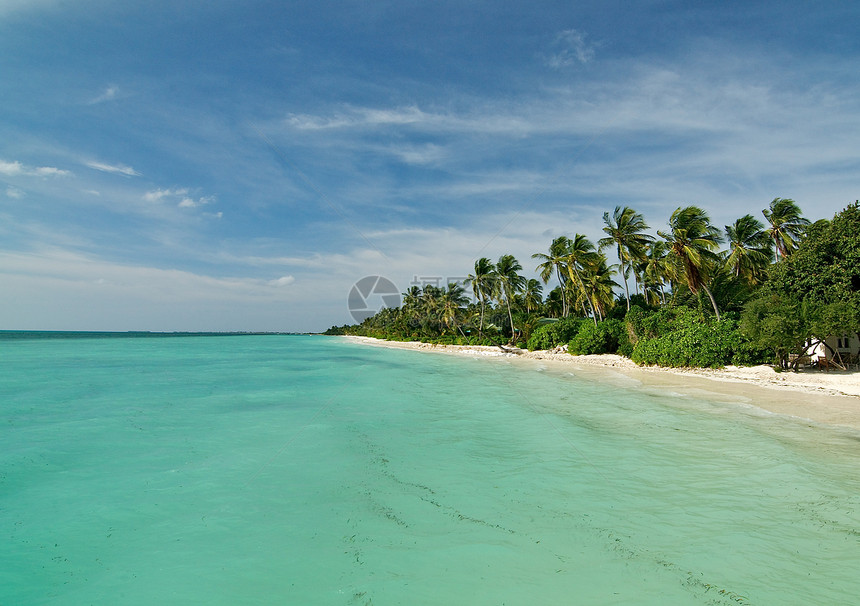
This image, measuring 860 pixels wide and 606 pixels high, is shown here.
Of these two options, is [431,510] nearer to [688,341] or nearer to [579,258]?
[688,341]

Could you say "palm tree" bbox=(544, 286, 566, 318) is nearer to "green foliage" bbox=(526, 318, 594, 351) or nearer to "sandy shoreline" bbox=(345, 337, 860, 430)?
"green foliage" bbox=(526, 318, 594, 351)

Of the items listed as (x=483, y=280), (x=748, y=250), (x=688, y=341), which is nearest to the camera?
(x=688, y=341)

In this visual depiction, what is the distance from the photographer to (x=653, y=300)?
47625mm

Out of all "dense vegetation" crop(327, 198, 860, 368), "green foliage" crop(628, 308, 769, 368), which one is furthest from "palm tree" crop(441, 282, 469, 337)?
"green foliage" crop(628, 308, 769, 368)

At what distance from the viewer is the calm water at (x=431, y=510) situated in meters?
4.22

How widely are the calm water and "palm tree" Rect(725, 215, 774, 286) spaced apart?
24.5 metres

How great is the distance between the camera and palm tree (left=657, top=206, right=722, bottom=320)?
25938 mm

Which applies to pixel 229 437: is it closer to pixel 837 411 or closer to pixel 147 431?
pixel 147 431

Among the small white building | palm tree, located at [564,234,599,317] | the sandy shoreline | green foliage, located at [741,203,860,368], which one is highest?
palm tree, located at [564,234,599,317]

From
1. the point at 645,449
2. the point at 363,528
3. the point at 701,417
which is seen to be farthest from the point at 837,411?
the point at 363,528

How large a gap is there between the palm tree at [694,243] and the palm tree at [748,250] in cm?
579

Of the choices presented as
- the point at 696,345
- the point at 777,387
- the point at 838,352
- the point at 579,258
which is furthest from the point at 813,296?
the point at 579,258

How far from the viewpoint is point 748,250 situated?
32.2 m

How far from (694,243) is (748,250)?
9964 mm
